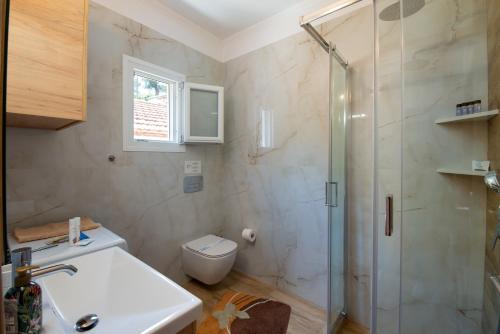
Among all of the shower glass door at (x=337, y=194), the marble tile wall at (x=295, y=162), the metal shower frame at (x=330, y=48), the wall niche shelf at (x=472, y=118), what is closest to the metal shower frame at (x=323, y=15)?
the metal shower frame at (x=330, y=48)

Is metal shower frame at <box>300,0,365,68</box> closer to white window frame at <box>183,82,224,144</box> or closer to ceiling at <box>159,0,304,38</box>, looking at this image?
ceiling at <box>159,0,304,38</box>

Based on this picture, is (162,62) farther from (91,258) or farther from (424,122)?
(424,122)

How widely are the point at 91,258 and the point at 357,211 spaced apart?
1.71 m

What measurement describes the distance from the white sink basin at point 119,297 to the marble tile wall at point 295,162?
137cm

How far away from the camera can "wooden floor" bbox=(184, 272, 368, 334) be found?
166 centimetres

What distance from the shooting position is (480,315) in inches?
47.2

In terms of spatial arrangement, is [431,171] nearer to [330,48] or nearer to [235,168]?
[330,48]

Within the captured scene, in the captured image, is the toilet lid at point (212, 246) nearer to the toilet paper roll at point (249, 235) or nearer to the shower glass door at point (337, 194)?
the toilet paper roll at point (249, 235)

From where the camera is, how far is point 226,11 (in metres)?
2.01

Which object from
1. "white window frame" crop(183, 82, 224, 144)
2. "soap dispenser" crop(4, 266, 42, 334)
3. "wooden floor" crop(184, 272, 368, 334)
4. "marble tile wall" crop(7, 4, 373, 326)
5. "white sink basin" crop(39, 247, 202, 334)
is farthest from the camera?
"white window frame" crop(183, 82, 224, 144)

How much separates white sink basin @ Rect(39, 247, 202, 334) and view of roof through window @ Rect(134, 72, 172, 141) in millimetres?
1116

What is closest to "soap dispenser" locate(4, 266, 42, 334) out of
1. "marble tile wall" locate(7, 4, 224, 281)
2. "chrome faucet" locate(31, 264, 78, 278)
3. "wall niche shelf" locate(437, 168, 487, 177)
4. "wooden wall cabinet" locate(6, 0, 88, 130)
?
"chrome faucet" locate(31, 264, 78, 278)

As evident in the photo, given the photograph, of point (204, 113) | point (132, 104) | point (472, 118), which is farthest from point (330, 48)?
point (132, 104)

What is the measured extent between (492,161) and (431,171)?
27 cm
